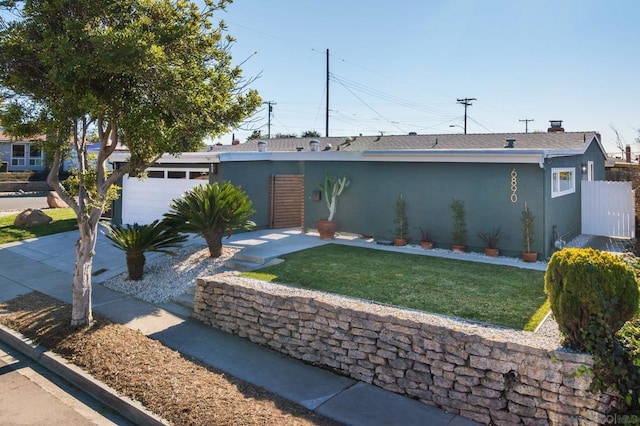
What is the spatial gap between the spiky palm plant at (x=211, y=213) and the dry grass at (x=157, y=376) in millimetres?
3514

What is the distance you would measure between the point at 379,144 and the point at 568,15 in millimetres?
6775

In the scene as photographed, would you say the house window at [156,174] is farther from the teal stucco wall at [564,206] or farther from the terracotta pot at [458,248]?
the teal stucco wall at [564,206]

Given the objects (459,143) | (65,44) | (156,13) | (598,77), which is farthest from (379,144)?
(65,44)

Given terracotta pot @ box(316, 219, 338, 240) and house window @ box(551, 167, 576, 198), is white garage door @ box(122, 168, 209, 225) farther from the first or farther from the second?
house window @ box(551, 167, 576, 198)

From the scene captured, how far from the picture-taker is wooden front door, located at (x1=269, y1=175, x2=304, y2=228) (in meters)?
15.7

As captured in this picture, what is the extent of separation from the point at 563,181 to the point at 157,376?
1199 centimetres

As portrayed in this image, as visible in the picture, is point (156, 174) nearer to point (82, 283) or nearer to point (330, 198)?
point (330, 198)

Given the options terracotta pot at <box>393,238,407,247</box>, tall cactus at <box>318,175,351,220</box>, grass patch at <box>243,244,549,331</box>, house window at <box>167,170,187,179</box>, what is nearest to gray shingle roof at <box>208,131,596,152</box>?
tall cactus at <box>318,175,351,220</box>

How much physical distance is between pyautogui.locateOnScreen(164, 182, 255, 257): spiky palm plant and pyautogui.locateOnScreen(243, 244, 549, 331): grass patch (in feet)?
5.67

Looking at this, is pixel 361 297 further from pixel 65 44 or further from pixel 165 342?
pixel 65 44

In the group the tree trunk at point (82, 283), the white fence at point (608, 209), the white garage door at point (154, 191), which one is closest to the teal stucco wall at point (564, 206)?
the white fence at point (608, 209)

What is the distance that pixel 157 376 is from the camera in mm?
5750

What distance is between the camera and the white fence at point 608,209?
1325 centimetres

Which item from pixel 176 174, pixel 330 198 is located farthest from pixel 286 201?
pixel 176 174
